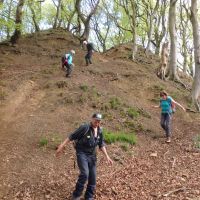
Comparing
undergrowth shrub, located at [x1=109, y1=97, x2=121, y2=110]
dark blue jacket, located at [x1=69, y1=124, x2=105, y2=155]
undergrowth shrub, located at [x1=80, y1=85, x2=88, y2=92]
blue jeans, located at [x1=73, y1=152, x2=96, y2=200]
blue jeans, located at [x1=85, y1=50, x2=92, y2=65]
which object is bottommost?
blue jeans, located at [x1=73, y1=152, x2=96, y2=200]

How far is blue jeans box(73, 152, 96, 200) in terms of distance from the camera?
29.1 feet

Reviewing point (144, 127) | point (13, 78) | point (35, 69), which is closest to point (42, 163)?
point (144, 127)

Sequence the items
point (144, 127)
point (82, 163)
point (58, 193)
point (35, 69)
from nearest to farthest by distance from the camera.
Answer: point (82, 163) < point (58, 193) < point (144, 127) < point (35, 69)

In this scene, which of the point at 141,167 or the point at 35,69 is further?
the point at 35,69

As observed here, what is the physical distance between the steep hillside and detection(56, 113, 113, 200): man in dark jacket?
0.75 m

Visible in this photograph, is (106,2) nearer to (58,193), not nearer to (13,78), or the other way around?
(13,78)

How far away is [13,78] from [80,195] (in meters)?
13.3

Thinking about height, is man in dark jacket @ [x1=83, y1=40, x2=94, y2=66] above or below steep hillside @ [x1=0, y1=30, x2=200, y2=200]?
above

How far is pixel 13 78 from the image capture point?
21266 mm

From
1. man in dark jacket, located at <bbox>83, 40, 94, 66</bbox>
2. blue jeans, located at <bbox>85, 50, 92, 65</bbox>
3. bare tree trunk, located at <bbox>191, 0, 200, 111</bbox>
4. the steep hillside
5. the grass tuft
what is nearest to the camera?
the steep hillside

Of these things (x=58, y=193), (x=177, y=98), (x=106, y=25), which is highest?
(x=106, y=25)

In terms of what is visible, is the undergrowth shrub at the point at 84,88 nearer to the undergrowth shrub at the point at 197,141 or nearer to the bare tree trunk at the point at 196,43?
the bare tree trunk at the point at 196,43

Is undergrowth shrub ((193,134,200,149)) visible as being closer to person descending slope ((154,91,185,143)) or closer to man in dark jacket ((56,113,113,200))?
person descending slope ((154,91,185,143))

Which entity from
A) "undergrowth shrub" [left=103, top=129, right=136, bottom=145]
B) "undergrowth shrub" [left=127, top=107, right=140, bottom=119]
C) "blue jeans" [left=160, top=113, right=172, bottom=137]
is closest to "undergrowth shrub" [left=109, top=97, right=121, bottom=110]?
"undergrowth shrub" [left=127, top=107, right=140, bottom=119]
